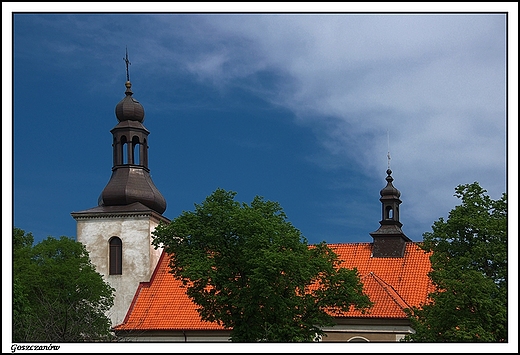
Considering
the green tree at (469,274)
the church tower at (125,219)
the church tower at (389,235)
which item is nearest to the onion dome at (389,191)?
the church tower at (389,235)

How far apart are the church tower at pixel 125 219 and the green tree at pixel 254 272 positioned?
10.7m

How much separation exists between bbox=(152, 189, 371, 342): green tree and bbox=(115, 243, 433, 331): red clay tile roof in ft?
22.7

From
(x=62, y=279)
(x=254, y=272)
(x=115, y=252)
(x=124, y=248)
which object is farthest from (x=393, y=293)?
(x=62, y=279)

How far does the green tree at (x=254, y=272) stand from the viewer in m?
25.4

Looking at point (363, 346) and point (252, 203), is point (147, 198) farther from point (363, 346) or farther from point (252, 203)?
point (363, 346)

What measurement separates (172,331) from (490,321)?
16.1 meters

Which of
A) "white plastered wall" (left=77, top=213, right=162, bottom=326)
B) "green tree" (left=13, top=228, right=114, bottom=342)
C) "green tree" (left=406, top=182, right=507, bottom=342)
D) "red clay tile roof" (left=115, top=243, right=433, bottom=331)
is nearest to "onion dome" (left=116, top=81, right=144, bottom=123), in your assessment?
"white plastered wall" (left=77, top=213, right=162, bottom=326)

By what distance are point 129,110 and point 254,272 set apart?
17.0 m

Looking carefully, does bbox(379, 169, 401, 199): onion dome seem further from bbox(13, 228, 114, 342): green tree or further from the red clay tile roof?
bbox(13, 228, 114, 342): green tree

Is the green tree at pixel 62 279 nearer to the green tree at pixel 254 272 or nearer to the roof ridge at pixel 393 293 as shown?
the green tree at pixel 254 272

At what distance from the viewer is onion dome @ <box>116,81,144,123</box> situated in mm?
40281

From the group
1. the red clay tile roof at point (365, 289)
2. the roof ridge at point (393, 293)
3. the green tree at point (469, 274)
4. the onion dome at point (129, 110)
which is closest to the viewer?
the green tree at point (469, 274)

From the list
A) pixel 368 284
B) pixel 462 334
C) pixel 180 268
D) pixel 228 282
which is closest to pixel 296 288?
pixel 228 282

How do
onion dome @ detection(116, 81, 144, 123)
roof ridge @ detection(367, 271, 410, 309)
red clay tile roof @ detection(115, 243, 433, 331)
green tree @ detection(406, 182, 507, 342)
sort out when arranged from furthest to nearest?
1. onion dome @ detection(116, 81, 144, 123)
2. red clay tile roof @ detection(115, 243, 433, 331)
3. roof ridge @ detection(367, 271, 410, 309)
4. green tree @ detection(406, 182, 507, 342)
